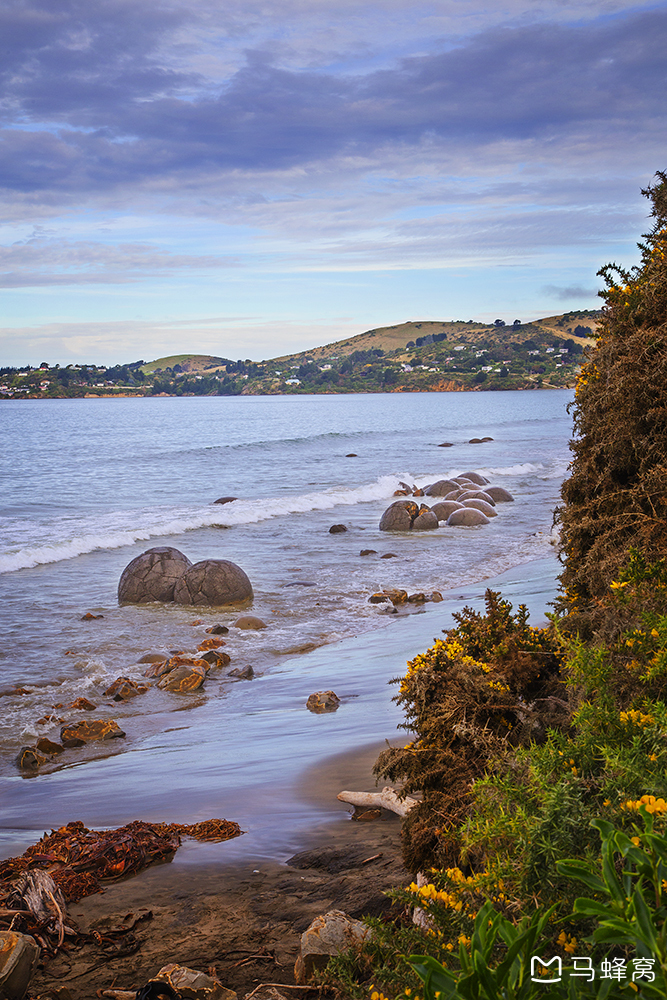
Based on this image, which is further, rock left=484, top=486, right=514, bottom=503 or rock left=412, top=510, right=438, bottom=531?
rock left=484, top=486, right=514, bottom=503

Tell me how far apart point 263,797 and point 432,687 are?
2.49 meters

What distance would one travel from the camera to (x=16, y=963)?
3.34m

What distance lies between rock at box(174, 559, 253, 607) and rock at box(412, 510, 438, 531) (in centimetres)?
838

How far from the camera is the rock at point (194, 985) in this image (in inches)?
123

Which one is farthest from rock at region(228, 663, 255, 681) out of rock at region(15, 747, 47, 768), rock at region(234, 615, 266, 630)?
rock at region(15, 747, 47, 768)

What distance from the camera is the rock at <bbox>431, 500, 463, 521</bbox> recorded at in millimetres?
23297

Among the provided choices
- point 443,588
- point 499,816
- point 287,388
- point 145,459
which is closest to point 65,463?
point 145,459

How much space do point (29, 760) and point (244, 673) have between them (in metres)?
3.12

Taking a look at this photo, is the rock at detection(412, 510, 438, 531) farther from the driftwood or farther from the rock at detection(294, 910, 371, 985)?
the rock at detection(294, 910, 371, 985)

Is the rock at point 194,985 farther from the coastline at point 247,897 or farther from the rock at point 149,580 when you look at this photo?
the rock at point 149,580

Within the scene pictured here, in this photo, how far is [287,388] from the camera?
19562cm

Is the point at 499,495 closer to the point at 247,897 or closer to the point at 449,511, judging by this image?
the point at 449,511

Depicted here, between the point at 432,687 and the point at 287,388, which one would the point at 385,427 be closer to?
the point at 432,687

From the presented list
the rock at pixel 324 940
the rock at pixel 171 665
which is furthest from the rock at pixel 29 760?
the rock at pixel 324 940
